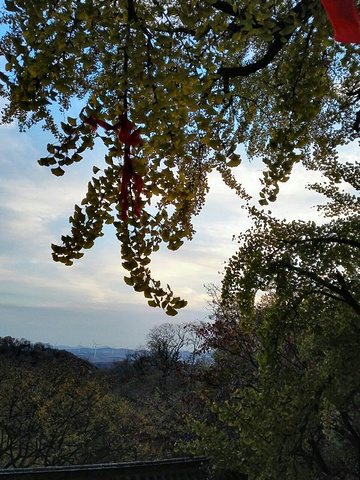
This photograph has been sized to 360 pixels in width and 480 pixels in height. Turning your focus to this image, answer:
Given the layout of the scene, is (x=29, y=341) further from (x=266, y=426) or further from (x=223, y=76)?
(x=223, y=76)

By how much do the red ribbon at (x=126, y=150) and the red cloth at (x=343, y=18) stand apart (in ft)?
1.63

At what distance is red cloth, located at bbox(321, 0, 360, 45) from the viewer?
3.17 ft

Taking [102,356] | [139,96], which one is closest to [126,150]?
[139,96]

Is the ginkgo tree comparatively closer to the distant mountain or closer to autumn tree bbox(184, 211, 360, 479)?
autumn tree bbox(184, 211, 360, 479)

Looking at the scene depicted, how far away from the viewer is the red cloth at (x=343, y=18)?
97 centimetres

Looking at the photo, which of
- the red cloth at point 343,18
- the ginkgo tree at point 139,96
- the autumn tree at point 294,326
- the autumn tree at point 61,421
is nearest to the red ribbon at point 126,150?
the ginkgo tree at point 139,96

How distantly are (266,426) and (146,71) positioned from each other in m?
2.92

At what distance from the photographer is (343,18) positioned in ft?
3.19

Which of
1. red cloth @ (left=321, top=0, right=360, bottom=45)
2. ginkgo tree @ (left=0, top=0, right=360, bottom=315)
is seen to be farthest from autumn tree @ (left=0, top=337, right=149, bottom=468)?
red cloth @ (left=321, top=0, right=360, bottom=45)

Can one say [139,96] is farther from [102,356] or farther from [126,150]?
[102,356]

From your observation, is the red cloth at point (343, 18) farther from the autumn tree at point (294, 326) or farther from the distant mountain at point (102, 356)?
the distant mountain at point (102, 356)

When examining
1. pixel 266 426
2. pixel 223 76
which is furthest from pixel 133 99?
pixel 266 426

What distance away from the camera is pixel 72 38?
1027mm

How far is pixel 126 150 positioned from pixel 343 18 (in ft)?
1.87
